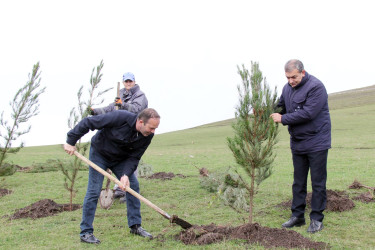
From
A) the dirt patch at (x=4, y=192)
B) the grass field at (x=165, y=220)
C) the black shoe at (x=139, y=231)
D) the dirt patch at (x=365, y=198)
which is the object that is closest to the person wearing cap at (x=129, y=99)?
the grass field at (x=165, y=220)

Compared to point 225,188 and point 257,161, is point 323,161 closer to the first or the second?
point 257,161

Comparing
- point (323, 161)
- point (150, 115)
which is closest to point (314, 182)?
point (323, 161)

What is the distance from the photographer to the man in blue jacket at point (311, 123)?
19.1 feet

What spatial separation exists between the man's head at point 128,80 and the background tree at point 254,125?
3.04m

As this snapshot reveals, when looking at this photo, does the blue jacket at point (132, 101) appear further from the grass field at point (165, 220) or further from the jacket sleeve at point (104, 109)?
the grass field at point (165, 220)

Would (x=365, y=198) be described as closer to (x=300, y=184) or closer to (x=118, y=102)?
(x=300, y=184)

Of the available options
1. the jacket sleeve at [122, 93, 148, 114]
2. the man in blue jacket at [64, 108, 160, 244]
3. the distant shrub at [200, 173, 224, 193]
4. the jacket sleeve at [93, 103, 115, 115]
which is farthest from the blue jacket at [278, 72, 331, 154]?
the jacket sleeve at [93, 103, 115, 115]

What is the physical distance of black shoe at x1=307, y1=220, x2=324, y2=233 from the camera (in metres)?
5.93

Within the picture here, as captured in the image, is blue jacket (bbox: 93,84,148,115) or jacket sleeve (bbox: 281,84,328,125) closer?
jacket sleeve (bbox: 281,84,328,125)

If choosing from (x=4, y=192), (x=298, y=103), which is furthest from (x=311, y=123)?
(x=4, y=192)

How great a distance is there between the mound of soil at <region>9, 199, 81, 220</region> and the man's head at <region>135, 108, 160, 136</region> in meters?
3.71

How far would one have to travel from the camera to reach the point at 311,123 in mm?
5945

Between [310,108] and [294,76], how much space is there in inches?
22.8

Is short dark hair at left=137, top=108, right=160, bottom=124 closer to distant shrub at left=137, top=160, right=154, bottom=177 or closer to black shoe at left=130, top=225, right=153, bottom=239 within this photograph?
black shoe at left=130, top=225, right=153, bottom=239
